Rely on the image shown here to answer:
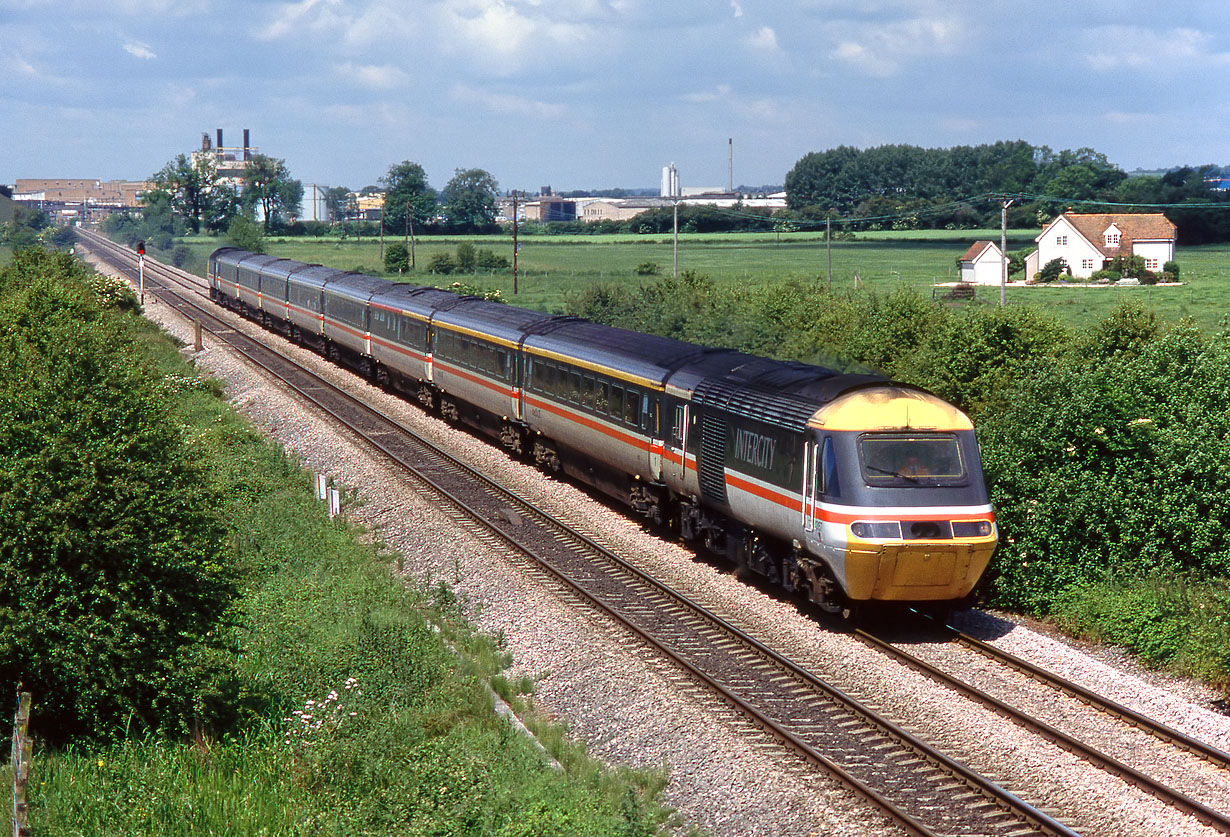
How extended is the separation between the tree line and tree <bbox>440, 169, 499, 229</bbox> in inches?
1455

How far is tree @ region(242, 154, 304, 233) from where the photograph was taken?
15575 cm

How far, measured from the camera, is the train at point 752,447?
49.0 ft

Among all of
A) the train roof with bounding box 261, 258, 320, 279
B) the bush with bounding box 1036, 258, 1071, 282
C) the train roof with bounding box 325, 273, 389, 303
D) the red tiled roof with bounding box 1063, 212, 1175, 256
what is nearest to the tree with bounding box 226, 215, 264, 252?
the train roof with bounding box 261, 258, 320, 279

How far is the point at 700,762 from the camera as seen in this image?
11.9 metres

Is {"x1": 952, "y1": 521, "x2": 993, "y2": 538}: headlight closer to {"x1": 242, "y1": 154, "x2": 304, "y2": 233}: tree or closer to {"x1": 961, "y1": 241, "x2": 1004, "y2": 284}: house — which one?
{"x1": 961, "y1": 241, "x2": 1004, "y2": 284}: house

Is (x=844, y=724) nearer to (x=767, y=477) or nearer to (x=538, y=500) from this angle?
(x=767, y=477)

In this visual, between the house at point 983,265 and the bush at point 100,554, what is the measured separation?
79016 millimetres

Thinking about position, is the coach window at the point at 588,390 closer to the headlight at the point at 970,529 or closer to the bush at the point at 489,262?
the headlight at the point at 970,529

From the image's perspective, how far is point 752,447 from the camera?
1720 centimetres

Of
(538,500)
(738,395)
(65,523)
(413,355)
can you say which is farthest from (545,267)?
(65,523)

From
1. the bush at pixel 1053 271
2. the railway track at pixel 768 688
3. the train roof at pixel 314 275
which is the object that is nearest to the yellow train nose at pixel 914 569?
the railway track at pixel 768 688

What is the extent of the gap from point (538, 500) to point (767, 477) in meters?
8.36

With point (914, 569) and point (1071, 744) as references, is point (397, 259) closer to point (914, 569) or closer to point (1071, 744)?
point (914, 569)

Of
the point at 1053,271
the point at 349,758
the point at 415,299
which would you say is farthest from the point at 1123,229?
the point at 349,758
